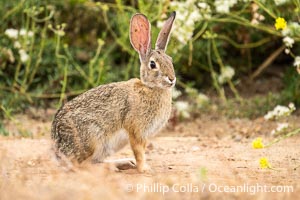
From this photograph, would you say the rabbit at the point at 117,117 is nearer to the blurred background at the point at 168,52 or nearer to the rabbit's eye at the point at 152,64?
the rabbit's eye at the point at 152,64

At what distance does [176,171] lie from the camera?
5.45m

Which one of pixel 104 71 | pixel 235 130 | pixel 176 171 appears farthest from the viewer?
pixel 104 71

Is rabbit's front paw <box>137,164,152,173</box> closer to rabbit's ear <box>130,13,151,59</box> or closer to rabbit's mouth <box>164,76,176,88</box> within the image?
rabbit's mouth <box>164,76,176,88</box>

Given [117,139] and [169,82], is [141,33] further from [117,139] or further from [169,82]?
[117,139]

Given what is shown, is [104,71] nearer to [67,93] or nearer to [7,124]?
[67,93]

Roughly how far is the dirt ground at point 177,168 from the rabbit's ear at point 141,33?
90 cm

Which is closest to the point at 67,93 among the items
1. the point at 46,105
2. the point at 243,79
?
the point at 46,105

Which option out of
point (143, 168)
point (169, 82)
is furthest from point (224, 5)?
point (143, 168)

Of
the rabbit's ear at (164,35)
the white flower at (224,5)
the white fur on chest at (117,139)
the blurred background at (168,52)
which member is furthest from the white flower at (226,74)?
the white fur on chest at (117,139)

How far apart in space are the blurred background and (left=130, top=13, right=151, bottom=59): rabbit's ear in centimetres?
131

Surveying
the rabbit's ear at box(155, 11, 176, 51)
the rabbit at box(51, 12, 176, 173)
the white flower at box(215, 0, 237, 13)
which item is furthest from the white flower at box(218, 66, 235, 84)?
the rabbit at box(51, 12, 176, 173)

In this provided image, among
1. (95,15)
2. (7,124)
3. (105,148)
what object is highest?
(95,15)

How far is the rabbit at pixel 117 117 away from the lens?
217 inches

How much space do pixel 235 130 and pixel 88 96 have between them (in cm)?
251
